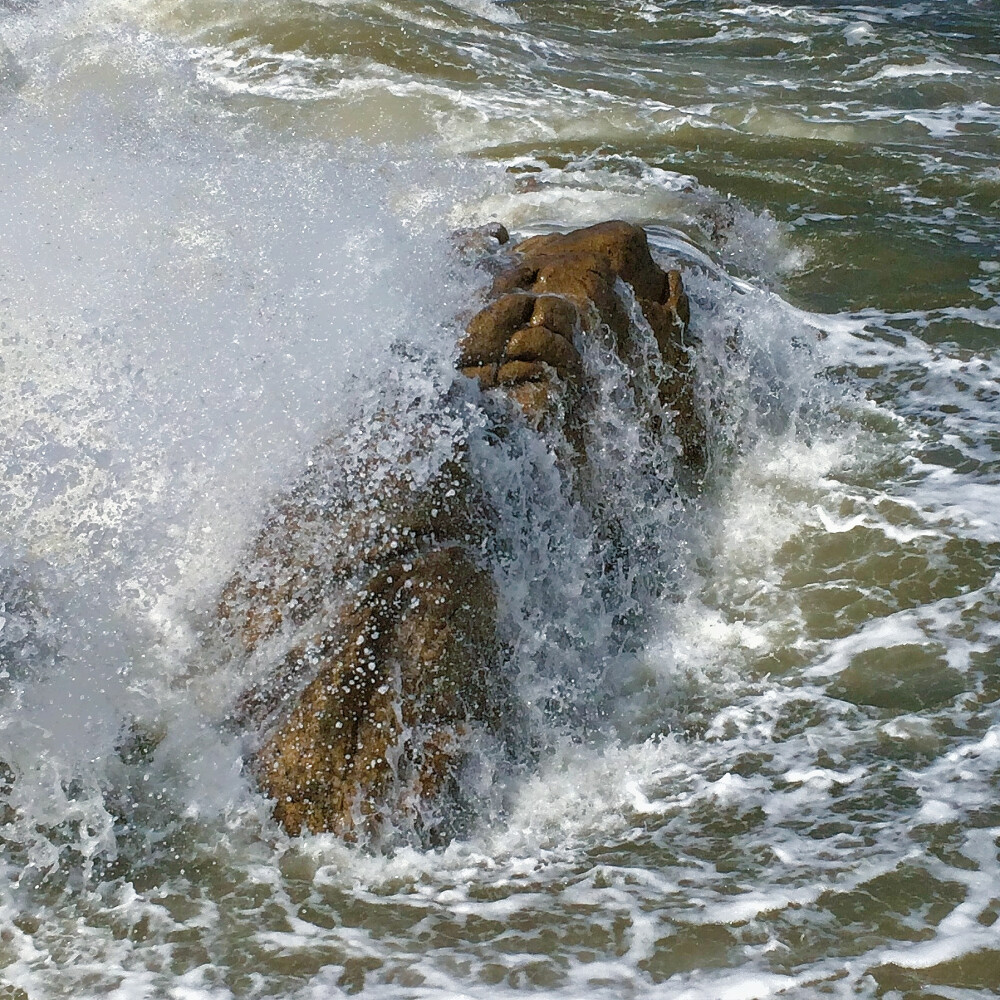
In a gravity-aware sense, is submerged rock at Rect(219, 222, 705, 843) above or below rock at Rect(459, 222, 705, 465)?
below

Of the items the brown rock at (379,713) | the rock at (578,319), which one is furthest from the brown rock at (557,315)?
the brown rock at (379,713)

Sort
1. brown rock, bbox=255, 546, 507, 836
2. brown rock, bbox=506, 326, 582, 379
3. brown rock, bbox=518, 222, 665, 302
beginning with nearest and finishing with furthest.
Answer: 1. brown rock, bbox=255, 546, 507, 836
2. brown rock, bbox=506, 326, 582, 379
3. brown rock, bbox=518, 222, 665, 302

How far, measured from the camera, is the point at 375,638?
13.2ft

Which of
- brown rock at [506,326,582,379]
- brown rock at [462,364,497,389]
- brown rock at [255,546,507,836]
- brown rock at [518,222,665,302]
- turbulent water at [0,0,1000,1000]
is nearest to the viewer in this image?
turbulent water at [0,0,1000,1000]

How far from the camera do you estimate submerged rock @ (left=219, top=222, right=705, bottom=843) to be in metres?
3.96

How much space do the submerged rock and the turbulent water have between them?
4.9 inches

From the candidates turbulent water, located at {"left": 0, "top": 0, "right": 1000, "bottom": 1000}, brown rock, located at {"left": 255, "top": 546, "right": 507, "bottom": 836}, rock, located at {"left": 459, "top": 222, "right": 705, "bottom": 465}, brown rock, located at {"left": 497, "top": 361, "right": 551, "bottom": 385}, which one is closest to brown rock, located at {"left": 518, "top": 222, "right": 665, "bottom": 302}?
rock, located at {"left": 459, "top": 222, "right": 705, "bottom": 465}

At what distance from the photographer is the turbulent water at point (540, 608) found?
341 cm

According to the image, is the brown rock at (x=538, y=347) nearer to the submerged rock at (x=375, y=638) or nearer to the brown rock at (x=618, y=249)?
the submerged rock at (x=375, y=638)

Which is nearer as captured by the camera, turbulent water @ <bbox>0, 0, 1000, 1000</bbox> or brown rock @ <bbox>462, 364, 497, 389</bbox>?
turbulent water @ <bbox>0, 0, 1000, 1000</bbox>

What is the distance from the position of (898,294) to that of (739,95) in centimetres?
413

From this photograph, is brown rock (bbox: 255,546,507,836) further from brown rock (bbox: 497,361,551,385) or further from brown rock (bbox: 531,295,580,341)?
brown rock (bbox: 531,295,580,341)

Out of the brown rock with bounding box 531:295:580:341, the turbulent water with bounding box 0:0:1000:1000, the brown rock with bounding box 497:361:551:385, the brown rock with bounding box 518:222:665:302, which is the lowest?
the turbulent water with bounding box 0:0:1000:1000

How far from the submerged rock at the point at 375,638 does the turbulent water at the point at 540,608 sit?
12cm
